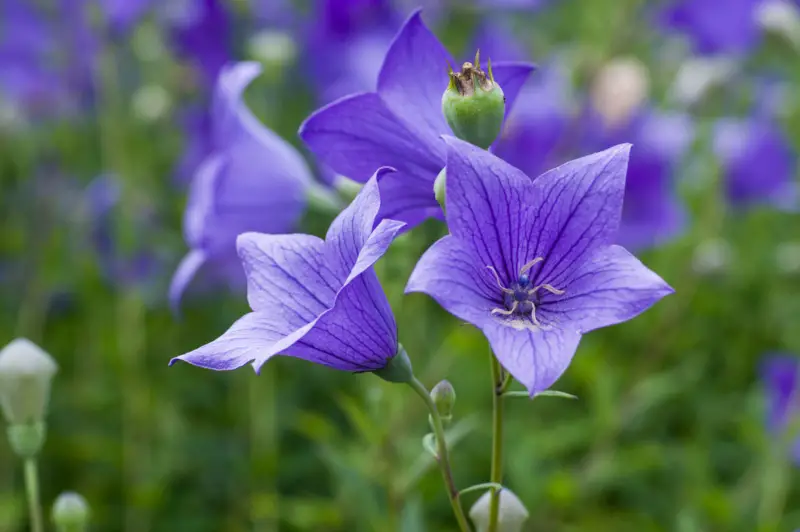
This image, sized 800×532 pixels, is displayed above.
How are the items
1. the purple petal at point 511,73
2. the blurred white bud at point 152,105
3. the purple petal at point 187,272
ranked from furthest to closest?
1. the blurred white bud at point 152,105
2. the purple petal at point 187,272
3. the purple petal at point 511,73

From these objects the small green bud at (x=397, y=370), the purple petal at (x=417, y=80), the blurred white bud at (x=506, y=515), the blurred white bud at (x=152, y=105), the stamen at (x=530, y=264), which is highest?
the blurred white bud at (x=152, y=105)

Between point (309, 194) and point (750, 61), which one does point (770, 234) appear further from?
point (309, 194)

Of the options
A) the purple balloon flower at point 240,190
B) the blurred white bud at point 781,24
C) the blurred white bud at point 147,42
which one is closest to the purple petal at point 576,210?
the purple balloon flower at point 240,190

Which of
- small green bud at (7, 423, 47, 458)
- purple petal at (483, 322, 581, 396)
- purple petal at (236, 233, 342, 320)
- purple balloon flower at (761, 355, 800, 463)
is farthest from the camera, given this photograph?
purple balloon flower at (761, 355, 800, 463)

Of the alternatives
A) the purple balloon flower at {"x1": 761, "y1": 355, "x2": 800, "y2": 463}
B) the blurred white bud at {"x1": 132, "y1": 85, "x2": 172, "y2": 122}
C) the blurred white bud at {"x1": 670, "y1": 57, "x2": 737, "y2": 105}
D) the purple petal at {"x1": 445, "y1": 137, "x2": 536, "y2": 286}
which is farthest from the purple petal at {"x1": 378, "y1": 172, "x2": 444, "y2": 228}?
the blurred white bud at {"x1": 132, "y1": 85, "x2": 172, "y2": 122}

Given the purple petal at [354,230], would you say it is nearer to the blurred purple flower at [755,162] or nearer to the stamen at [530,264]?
the stamen at [530,264]

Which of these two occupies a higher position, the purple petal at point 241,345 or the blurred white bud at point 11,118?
the blurred white bud at point 11,118

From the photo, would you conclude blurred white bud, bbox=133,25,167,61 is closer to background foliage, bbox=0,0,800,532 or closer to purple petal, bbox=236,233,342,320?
background foliage, bbox=0,0,800,532

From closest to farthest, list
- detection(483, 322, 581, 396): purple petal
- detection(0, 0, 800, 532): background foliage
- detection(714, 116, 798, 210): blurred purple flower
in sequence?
detection(483, 322, 581, 396): purple petal
detection(0, 0, 800, 532): background foliage
detection(714, 116, 798, 210): blurred purple flower
